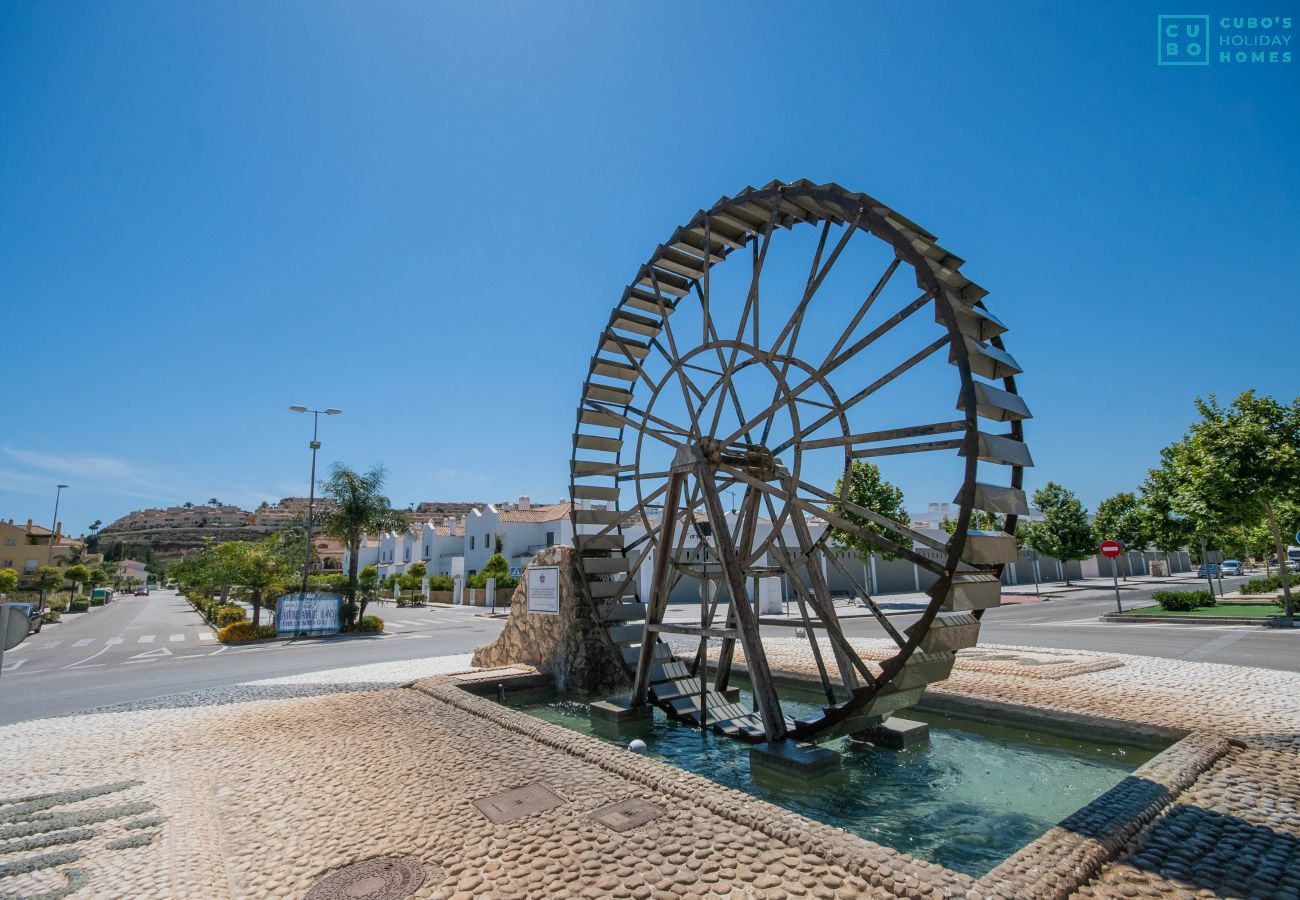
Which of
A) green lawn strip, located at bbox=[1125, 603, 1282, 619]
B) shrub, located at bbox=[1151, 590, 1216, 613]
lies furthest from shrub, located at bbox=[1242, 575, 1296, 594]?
shrub, located at bbox=[1151, 590, 1216, 613]

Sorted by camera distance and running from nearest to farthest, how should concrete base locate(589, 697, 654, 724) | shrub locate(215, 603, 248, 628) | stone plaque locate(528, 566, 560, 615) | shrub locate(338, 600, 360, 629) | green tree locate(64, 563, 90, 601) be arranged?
1. concrete base locate(589, 697, 654, 724)
2. stone plaque locate(528, 566, 560, 615)
3. shrub locate(338, 600, 360, 629)
4. shrub locate(215, 603, 248, 628)
5. green tree locate(64, 563, 90, 601)

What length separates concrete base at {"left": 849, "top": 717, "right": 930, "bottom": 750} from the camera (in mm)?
6395

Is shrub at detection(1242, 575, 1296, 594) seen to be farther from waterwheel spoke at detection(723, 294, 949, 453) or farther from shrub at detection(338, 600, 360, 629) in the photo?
shrub at detection(338, 600, 360, 629)

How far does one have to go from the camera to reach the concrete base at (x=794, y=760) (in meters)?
5.28

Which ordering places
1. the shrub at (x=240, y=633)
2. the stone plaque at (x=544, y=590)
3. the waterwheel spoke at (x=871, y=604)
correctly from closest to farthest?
1. the waterwheel spoke at (x=871, y=604)
2. the stone plaque at (x=544, y=590)
3. the shrub at (x=240, y=633)

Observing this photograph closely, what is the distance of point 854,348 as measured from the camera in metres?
6.70

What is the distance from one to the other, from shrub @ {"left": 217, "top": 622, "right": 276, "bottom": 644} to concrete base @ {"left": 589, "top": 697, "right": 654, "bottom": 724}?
17.2 metres

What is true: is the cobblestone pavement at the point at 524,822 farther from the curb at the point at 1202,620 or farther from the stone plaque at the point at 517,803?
the curb at the point at 1202,620

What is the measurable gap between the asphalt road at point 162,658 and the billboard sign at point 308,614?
924 millimetres

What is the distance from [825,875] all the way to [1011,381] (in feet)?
16.2

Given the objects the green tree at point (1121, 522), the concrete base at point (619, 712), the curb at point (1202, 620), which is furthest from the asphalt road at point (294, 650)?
the green tree at point (1121, 522)

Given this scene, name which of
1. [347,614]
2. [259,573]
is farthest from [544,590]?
[259,573]

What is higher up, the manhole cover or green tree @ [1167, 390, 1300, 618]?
green tree @ [1167, 390, 1300, 618]

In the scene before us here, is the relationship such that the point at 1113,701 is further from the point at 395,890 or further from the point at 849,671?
the point at 395,890
